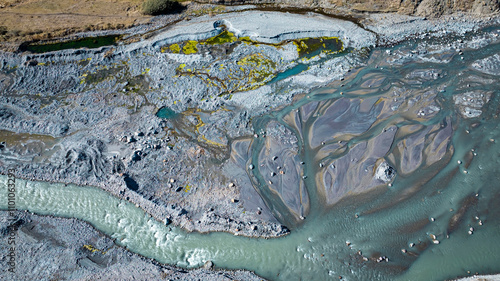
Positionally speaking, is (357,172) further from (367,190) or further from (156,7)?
(156,7)

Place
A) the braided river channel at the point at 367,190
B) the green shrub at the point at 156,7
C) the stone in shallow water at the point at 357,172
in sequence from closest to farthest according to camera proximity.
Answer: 1. the braided river channel at the point at 367,190
2. the stone in shallow water at the point at 357,172
3. the green shrub at the point at 156,7

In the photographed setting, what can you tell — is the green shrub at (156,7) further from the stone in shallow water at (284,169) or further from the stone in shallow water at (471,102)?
the stone in shallow water at (471,102)

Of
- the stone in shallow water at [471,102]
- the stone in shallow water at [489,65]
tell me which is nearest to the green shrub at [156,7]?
the stone in shallow water at [471,102]

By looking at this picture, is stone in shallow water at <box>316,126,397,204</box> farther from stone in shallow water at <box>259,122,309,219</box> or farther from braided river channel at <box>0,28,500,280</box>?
stone in shallow water at <box>259,122,309,219</box>

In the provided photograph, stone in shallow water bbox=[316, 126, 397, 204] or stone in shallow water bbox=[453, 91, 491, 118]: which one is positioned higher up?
stone in shallow water bbox=[453, 91, 491, 118]

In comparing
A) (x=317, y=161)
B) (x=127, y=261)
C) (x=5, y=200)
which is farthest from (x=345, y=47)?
(x=5, y=200)

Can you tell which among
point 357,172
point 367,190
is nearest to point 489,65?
point 357,172

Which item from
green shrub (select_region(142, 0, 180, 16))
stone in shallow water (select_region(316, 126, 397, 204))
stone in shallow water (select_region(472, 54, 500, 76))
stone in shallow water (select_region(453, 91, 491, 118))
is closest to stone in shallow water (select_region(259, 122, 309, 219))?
stone in shallow water (select_region(316, 126, 397, 204))

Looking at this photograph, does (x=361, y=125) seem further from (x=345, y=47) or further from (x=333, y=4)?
(x=333, y=4)
